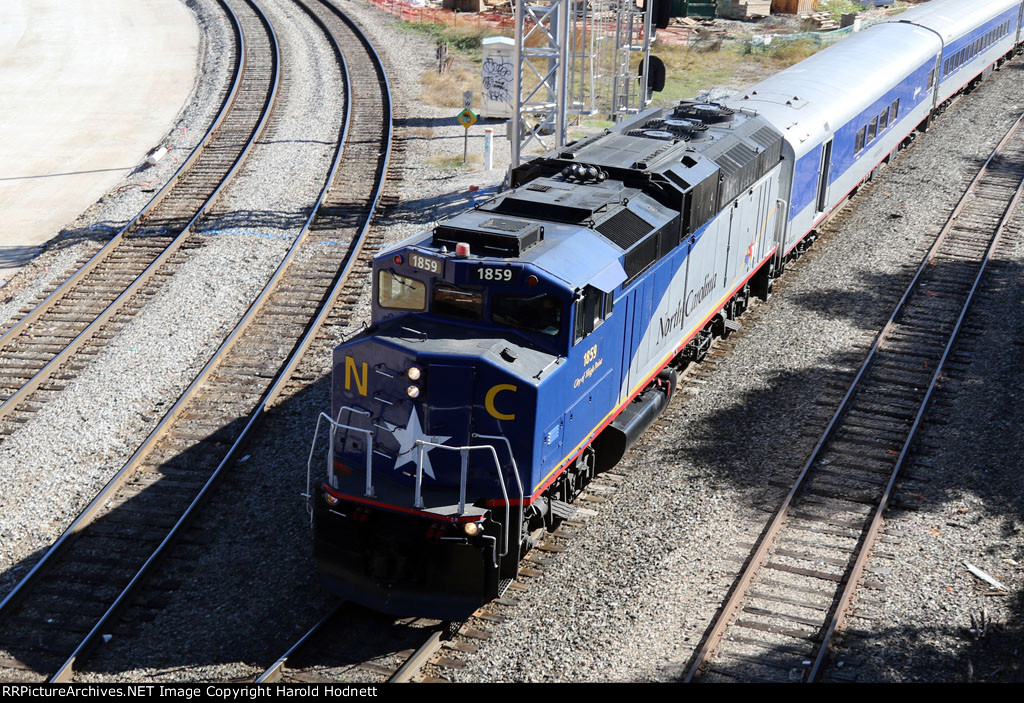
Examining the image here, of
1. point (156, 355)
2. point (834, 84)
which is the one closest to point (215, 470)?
point (156, 355)

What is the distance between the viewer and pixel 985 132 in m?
30.5

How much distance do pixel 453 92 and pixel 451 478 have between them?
2506cm

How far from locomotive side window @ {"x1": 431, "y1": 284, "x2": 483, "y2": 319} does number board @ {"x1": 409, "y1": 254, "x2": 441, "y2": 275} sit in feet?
0.67

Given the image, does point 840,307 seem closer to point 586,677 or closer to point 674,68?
point 586,677

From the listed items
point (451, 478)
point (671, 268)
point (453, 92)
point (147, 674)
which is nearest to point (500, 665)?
point (451, 478)

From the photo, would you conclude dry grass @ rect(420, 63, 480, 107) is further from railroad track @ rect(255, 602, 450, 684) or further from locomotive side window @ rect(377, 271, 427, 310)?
railroad track @ rect(255, 602, 450, 684)

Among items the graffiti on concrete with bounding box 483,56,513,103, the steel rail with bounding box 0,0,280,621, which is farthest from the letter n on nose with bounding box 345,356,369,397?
the graffiti on concrete with bounding box 483,56,513,103

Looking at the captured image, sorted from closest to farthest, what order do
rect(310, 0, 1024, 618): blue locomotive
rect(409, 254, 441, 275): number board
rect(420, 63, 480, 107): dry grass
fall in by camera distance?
rect(310, 0, 1024, 618): blue locomotive, rect(409, 254, 441, 275): number board, rect(420, 63, 480, 107): dry grass

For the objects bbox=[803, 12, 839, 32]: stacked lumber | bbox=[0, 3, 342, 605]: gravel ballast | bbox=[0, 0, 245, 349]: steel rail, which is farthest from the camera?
bbox=[803, 12, 839, 32]: stacked lumber

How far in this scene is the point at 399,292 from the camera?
11.2m

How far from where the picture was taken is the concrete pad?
2579 centimetres

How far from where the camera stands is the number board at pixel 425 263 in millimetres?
10797

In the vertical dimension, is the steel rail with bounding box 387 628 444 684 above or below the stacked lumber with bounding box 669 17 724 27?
below

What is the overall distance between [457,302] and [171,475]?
5.51 m
